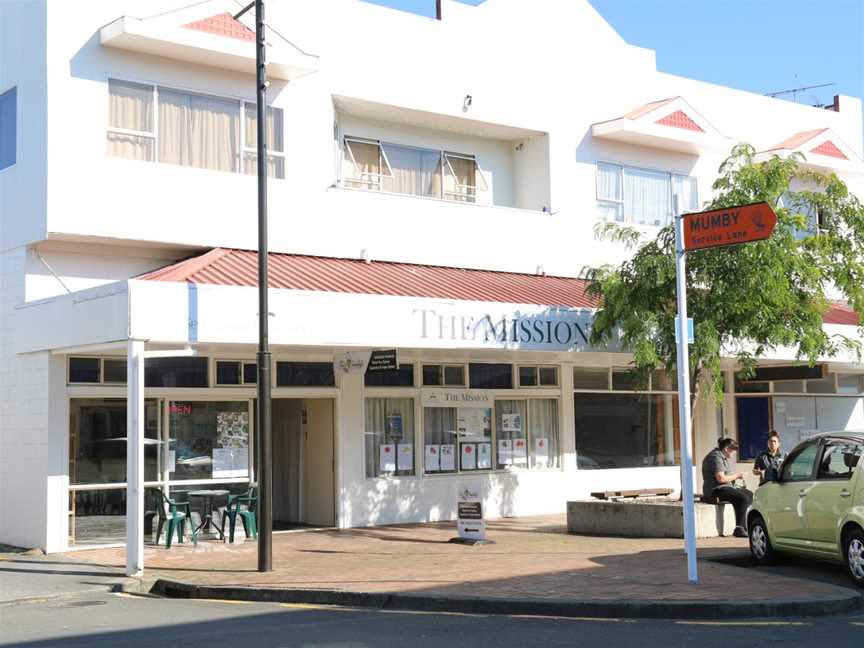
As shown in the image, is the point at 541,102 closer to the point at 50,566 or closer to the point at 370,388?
the point at 370,388

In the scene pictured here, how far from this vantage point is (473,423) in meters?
20.7

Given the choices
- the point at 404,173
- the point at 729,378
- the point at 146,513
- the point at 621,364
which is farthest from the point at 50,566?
the point at 729,378

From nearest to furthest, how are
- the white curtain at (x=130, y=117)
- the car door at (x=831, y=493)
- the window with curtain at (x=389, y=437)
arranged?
the car door at (x=831, y=493) < the white curtain at (x=130, y=117) < the window with curtain at (x=389, y=437)

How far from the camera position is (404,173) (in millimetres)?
21328

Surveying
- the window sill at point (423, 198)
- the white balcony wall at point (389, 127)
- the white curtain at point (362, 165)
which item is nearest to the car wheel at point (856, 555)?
the white balcony wall at point (389, 127)

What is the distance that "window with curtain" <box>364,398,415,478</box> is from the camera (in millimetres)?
19484

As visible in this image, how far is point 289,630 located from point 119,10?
35.6 ft

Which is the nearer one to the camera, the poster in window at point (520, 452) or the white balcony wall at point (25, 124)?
the white balcony wall at point (25, 124)

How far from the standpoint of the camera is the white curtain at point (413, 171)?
2116 cm

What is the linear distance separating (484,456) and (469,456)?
329 millimetres

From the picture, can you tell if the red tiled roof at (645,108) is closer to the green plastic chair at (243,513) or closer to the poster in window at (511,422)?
the poster in window at (511,422)

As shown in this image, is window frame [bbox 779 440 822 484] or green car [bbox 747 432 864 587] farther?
window frame [bbox 779 440 822 484]

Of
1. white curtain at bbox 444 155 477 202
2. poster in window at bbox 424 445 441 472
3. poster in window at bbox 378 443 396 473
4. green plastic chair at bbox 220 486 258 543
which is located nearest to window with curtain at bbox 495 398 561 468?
poster in window at bbox 424 445 441 472

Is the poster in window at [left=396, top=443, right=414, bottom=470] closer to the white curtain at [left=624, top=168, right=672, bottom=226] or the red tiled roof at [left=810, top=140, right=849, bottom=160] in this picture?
the white curtain at [left=624, top=168, right=672, bottom=226]
